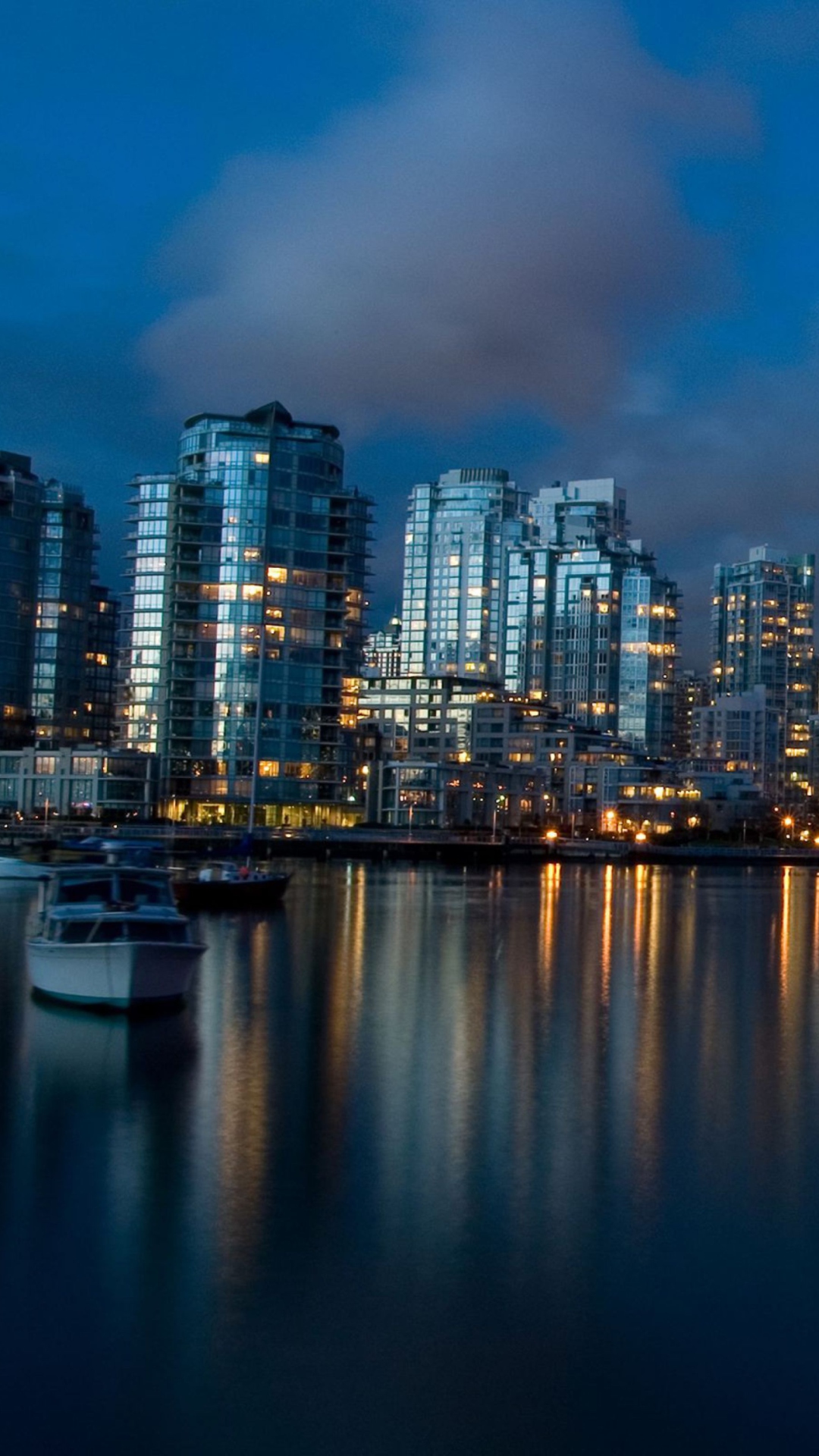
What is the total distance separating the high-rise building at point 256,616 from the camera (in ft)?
394

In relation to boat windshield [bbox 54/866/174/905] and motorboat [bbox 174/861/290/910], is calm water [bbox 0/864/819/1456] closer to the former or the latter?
boat windshield [bbox 54/866/174/905]

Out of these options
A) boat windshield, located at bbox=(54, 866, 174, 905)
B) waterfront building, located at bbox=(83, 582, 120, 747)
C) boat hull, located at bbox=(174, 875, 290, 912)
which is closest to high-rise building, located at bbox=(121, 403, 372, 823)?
waterfront building, located at bbox=(83, 582, 120, 747)

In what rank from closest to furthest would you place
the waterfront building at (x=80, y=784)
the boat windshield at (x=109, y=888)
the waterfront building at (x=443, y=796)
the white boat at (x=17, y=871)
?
the boat windshield at (x=109, y=888), the white boat at (x=17, y=871), the waterfront building at (x=80, y=784), the waterfront building at (x=443, y=796)

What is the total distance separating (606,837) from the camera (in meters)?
148

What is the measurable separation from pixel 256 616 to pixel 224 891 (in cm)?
6884

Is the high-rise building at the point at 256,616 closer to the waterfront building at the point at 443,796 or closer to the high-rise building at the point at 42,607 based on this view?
the waterfront building at the point at 443,796

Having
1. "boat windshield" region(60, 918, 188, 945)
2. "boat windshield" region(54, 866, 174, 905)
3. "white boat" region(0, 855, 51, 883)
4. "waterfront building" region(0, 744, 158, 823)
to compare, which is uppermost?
"waterfront building" region(0, 744, 158, 823)

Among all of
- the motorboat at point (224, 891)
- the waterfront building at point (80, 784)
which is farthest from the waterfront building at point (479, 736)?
the motorboat at point (224, 891)

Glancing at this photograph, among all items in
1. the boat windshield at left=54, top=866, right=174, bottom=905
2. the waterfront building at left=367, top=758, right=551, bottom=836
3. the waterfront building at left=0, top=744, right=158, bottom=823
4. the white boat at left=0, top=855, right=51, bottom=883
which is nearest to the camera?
the boat windshield at left=54, top=866, right=174, bottom=905

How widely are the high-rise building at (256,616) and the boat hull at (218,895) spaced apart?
64560mm

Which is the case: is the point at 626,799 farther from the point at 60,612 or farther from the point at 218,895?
the point at 218,895

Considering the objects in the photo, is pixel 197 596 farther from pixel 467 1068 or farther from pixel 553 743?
pixel 467 1068

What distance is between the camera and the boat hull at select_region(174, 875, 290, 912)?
174 ft

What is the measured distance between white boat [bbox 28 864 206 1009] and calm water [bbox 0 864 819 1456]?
2.31ft
